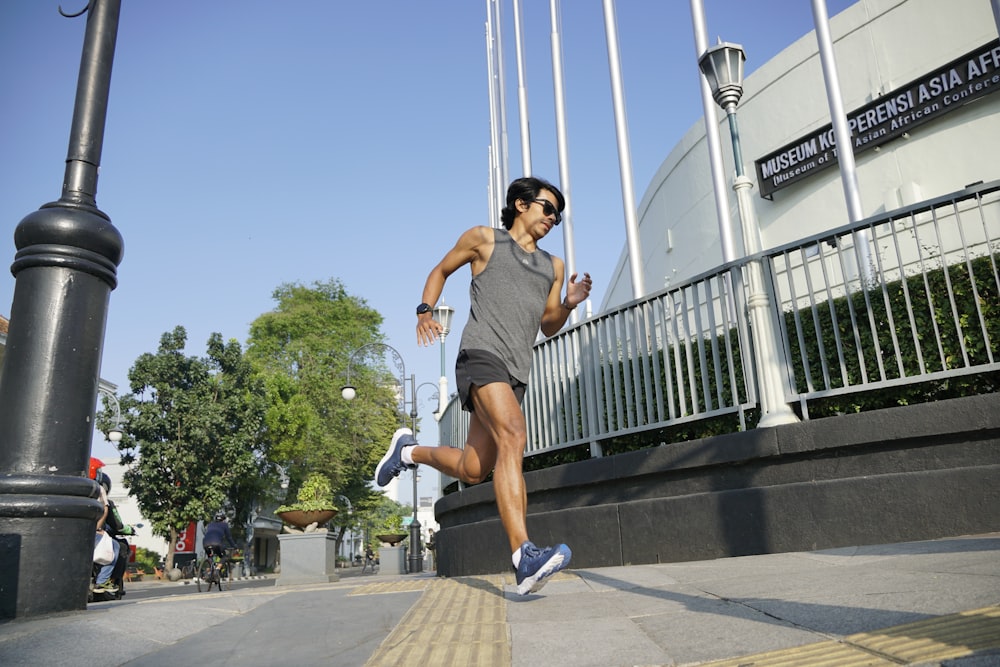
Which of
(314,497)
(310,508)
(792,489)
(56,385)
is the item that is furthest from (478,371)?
(314,497)

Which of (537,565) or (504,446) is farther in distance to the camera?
(504,446)

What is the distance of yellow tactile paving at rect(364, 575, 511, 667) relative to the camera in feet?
6.52

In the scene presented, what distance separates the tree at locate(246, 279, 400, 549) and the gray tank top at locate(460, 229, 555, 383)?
30.7m

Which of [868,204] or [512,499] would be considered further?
[868,204]

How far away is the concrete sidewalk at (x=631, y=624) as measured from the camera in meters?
1.76

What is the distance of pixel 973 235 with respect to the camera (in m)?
5.07

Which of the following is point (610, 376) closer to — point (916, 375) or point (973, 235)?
point (916, 375)

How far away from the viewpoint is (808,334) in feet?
16.0

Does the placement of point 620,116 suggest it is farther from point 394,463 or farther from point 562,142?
point 394,463

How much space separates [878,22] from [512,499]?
14.5 metres

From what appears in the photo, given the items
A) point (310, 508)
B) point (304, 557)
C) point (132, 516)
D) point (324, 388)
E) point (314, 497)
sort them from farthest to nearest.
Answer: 1. point (132, 516)
2. point (324, 388)
3. point (314, 497)
4. point (310, 508)
5. point (304, 557)

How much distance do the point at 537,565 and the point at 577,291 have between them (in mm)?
1630

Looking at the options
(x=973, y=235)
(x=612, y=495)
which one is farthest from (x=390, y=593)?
(x=973, y=235)

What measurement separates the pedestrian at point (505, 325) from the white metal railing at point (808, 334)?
167cm
